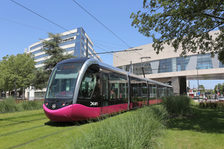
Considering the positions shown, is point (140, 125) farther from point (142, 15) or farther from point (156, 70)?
point (156, 70)

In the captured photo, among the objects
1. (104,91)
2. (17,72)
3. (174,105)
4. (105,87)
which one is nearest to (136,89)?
(174,105)

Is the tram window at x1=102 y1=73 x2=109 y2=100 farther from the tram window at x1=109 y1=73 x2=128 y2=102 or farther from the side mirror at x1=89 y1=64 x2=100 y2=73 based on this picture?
the side mirror at x1=89 y1=64 x2=100 y2=73

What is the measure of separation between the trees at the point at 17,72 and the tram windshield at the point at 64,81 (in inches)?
1356

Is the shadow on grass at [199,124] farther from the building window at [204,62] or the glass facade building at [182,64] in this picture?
the building window at [204,62]

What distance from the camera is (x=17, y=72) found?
4069 cm

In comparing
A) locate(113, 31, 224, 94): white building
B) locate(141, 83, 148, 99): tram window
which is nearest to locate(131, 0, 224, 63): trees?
locate(141, 83, 148, 99): tram window

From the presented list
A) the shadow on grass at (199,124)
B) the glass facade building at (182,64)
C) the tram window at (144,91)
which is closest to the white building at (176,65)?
the glass facade building at (182,64)

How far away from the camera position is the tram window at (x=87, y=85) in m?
7.57

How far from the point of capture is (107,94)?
30.5 ft

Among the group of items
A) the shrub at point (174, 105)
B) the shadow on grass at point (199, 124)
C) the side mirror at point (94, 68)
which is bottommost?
the shadow on grass at point (199, 124)

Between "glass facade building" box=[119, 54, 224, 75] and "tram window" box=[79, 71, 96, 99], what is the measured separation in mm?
35245

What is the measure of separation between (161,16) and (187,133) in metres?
5.45

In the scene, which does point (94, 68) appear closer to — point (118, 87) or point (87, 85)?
point (87, 85)

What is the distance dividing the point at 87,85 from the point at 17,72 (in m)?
38.8
